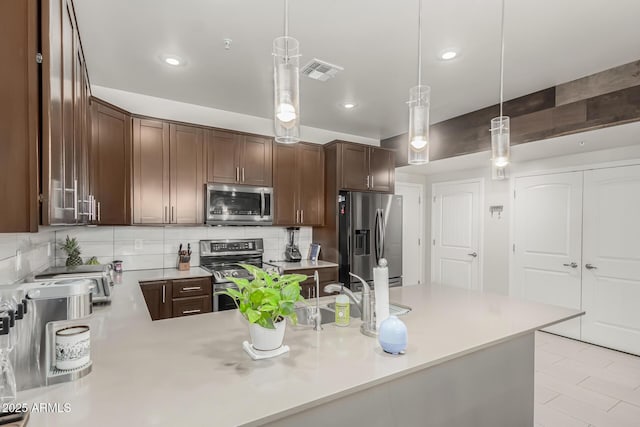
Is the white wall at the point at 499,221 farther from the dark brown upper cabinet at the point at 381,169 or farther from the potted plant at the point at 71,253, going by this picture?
the potted plant at the point at 71,253

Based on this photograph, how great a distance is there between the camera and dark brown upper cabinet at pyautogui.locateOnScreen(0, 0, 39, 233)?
3.13 feet

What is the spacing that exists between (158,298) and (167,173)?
120cm

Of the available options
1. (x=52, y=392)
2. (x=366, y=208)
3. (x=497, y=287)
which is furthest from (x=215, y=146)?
(x=497, y=287)

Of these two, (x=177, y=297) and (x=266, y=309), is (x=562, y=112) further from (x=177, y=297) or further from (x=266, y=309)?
→ (x=177, y=297)

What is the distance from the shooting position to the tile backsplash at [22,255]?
60.5 inches

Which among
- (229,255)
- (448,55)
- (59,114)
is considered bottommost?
(229,255)

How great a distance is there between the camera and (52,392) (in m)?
0.98

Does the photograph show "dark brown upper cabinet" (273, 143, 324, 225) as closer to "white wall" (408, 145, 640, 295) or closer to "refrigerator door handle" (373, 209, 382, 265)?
"refrigerator door handle" (373, 209, 382, 265)

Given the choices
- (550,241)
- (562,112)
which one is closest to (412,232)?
(550,241)

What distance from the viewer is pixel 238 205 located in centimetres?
350

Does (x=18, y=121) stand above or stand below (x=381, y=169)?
below

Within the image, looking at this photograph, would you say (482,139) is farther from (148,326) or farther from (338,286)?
(148,326)

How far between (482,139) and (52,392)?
3.89 m

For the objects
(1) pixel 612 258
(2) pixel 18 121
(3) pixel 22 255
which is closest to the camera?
(2) pixel 18 121
